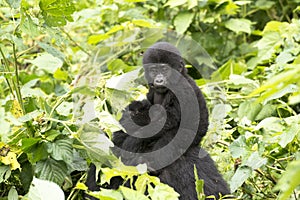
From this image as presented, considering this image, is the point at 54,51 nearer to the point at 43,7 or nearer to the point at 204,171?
the point at 43,7

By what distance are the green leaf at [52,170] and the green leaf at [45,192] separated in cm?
74

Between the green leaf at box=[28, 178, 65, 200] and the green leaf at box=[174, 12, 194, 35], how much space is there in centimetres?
267

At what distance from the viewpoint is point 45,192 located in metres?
1.31

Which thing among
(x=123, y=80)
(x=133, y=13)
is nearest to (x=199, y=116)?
(x=123, y=80)

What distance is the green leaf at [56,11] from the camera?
1.98 m

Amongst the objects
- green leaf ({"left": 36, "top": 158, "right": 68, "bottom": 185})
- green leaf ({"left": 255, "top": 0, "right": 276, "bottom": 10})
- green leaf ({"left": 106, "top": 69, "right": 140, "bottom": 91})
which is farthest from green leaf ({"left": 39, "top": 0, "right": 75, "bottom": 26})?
green leaf ({"left": 255, "top": 0, "right": 276, "bottom": 10})

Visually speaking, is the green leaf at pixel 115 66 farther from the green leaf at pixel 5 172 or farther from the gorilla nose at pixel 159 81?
the green leaf at pixel 5 172

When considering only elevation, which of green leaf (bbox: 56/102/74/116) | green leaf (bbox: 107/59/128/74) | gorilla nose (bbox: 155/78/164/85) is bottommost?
green leaf (bbox: 107/59/128/74)

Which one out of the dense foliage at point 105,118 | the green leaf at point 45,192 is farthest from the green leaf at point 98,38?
the green leaf at point 45,192

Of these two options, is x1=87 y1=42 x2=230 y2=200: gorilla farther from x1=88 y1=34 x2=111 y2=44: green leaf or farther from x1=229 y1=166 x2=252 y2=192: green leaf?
x1=88 y1=34 x2=111 y2=44: green leaf

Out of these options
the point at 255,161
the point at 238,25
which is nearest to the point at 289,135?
the point at 255,161

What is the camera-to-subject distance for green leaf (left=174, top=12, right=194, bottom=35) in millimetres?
3904

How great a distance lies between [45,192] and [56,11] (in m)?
0.86

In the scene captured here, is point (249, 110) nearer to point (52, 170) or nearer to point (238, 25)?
point (52, 170)
